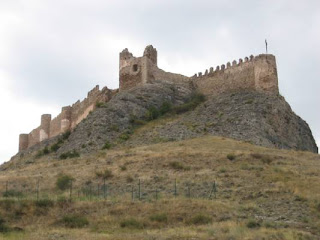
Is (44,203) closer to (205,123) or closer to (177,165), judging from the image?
(177,165)

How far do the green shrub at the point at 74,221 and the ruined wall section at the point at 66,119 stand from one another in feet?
87.8

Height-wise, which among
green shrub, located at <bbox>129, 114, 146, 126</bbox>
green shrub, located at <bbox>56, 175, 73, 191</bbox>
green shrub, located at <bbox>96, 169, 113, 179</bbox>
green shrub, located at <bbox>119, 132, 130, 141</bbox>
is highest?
green shrub, located at <bbox>129, 114, 146, 126</bbox>

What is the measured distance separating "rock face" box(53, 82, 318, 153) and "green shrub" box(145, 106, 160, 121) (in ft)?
1.00

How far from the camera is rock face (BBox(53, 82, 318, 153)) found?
38594 mm

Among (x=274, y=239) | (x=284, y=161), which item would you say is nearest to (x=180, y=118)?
(x=284, y=161)

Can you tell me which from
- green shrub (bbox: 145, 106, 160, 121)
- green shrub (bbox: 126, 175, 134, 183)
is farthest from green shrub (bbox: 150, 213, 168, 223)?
green shrub (bbox: 145, 106, 160, 121)

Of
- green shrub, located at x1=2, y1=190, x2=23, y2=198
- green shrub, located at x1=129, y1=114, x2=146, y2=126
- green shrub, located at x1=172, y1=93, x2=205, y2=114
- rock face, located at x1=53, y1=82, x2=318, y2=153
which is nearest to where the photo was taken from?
green shrub, located at x1=2, y1=190, x2=23, y2=198

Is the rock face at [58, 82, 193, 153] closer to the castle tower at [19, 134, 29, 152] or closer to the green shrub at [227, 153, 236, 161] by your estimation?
the green shrub at [227, 153, 236, 161]

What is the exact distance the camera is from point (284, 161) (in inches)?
1173

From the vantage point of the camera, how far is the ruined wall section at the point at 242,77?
137 feet

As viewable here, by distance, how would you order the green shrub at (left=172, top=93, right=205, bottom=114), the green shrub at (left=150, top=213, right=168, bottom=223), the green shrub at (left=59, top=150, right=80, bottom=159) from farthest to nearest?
the green shrub at (left=172, top=93, right=205, bottom=114) → the green shrub at (left=59, top=150, right=80, bottom=159) → the green shrub at (left=150, top=213, right=168, bottom=223)

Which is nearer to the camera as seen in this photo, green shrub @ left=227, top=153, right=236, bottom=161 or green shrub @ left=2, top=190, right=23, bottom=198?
green shrub @ left=2, top=190, right=23, bottom=198

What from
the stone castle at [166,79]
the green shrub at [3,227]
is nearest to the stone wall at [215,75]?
the stone castle at [166,79]

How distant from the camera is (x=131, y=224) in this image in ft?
66.1
